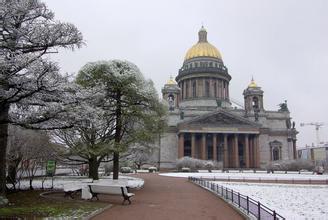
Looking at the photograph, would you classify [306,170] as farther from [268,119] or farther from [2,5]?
[2,5]

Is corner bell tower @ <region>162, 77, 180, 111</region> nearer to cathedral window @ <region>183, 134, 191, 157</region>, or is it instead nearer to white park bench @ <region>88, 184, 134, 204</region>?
cathedral window @ <region>183, 134, 191, 157</region>

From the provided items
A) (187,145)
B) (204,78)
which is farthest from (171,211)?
(204,78)

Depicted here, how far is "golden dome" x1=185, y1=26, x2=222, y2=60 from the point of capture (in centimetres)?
9756

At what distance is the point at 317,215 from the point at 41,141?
1708 cm

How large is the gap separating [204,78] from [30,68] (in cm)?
8334

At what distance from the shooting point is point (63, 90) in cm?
1501

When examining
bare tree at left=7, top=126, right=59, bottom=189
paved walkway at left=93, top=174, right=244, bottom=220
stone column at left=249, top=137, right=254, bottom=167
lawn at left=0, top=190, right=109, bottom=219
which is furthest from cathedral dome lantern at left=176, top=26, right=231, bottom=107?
lawn at left=0, top=190, right=109, bottom=219

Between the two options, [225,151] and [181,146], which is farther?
[225,151]

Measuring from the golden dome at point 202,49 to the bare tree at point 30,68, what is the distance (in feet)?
272

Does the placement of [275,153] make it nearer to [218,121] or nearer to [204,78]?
[218,121]

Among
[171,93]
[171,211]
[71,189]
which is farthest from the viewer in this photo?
[171,93]

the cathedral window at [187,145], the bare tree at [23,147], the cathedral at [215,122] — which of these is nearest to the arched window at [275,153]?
A: the cathedral at [215,122]

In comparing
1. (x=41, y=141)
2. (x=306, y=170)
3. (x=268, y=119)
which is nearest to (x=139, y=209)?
(x=41, y=141)

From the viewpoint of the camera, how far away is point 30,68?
13.8 metres
